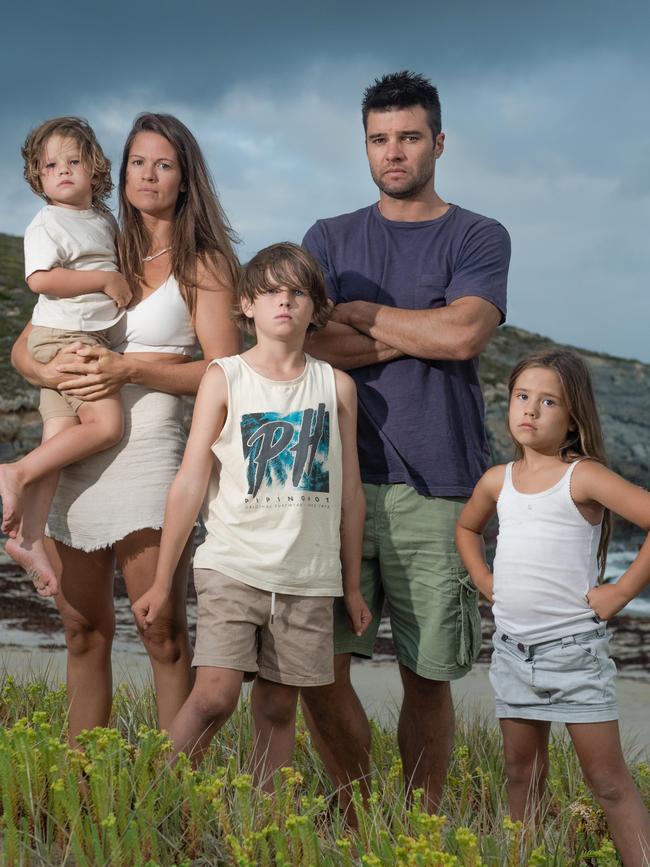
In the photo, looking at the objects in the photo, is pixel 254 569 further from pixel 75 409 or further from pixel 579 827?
pixel 579 827

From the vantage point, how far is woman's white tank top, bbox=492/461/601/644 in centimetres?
345

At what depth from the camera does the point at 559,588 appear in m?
3.46

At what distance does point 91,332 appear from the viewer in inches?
157

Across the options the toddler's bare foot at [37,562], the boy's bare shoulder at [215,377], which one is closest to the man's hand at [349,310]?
Result: the boy's bare shoulder at [215,377]

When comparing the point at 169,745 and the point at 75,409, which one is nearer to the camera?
the point at 169,745

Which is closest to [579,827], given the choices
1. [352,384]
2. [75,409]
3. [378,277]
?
[352,384]

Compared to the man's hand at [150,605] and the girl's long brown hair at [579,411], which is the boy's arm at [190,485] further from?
the girl's long brown hair at [579,411]

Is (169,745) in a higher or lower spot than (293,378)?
lower

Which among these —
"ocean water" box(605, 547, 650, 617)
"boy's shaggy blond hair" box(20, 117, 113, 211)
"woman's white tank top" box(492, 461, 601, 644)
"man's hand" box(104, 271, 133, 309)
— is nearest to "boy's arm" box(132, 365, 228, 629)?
"man's hand" box(104, 271, 133, 309)

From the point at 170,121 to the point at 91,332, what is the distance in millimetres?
861

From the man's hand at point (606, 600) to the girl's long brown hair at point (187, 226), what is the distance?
1.74 m

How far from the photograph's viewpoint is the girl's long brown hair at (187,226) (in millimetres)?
3898

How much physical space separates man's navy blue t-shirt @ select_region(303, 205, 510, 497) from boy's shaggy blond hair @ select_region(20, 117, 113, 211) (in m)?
0.95

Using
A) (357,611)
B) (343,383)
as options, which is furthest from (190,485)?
(357,611)
